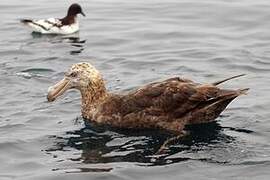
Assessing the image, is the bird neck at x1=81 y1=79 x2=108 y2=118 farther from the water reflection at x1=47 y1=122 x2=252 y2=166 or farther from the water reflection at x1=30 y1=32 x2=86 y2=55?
the water reflection at x1=30 y1=32 x2=86 y2=55

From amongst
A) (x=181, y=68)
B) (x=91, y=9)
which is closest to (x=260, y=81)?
(x=181, y=68)

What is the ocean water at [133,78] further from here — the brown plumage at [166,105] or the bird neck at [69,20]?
the bird neck at [69,20]

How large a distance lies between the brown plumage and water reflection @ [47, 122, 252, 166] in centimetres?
14

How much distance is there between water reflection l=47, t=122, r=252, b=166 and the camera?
34.1 ft

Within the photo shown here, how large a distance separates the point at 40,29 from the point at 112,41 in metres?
2.35

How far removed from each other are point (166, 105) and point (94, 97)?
1.26 m

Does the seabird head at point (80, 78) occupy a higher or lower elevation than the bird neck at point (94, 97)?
higher

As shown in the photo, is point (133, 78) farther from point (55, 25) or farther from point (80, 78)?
point (55, 25)

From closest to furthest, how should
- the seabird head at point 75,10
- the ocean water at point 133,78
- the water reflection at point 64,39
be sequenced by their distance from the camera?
the ocean water at point 133,78 → the water reflection at point 64,39 → the seabird head at point 75,10

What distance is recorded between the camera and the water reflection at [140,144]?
10383 millimetres

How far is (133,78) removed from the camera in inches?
565

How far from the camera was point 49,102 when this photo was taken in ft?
42.2

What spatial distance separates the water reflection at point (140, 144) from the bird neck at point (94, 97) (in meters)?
0.30

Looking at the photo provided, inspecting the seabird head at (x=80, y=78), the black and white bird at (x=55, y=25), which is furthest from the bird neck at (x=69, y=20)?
the seabird head at (x=80, y=78)
